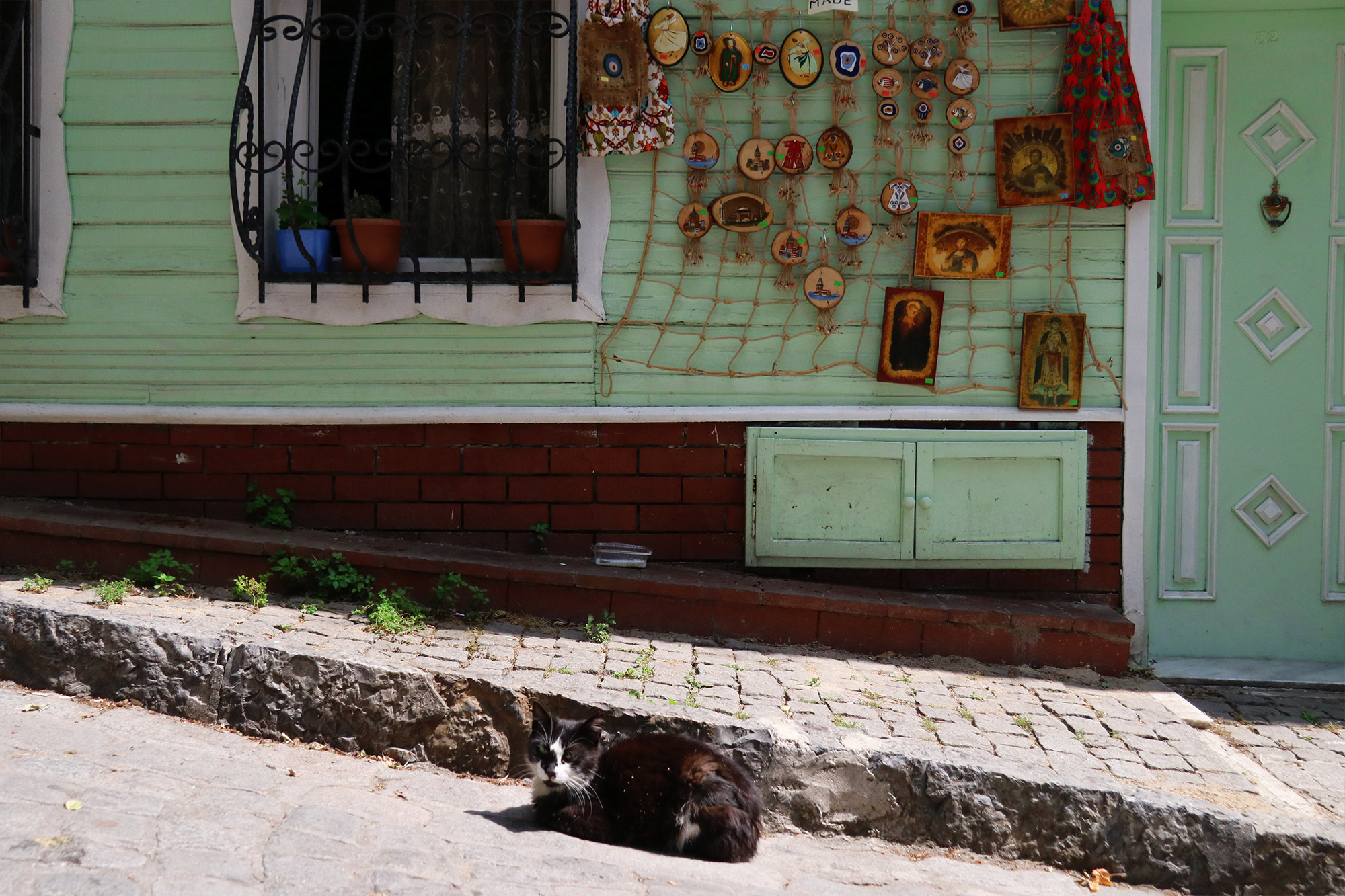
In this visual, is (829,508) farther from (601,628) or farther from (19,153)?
(19,153)

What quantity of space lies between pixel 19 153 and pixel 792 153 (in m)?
3.69

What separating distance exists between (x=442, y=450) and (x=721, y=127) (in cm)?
198

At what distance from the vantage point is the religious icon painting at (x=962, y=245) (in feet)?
15.1

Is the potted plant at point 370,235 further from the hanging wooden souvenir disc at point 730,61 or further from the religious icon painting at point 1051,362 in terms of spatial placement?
the religious icon painting at point 1051,362

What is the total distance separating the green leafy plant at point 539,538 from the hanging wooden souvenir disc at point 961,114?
8.63 feet

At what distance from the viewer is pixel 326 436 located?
187 inches

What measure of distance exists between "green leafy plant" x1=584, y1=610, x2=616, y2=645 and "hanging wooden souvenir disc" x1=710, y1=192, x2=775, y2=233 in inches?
72.1

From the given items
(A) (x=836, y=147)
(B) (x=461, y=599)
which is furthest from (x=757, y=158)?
(B) (x=461, y=599)

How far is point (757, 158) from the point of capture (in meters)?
4.61

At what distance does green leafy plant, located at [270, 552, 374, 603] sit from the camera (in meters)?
4.23

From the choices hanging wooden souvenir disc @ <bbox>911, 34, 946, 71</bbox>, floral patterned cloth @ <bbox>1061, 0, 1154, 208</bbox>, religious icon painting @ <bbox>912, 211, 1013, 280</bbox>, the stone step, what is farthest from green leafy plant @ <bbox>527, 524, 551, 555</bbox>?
floral patterned cloth @ <bbox>1061, 0, 1154, 208</bbox>

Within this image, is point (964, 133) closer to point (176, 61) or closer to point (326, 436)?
point (326, 436)

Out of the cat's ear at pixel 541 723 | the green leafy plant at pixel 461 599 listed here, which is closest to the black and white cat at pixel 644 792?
the cat's ear at pixel 541 723

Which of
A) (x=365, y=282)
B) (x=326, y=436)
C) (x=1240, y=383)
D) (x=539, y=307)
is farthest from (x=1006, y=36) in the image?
(x=326, y=436)
